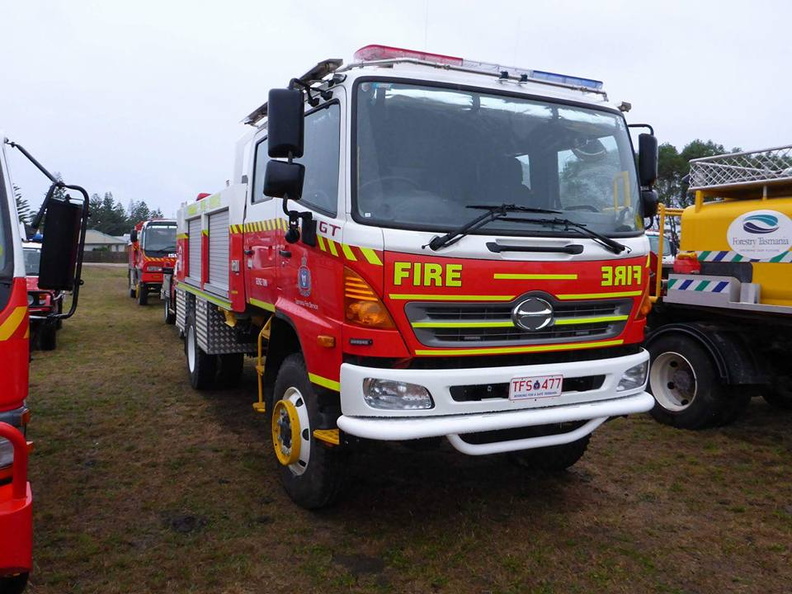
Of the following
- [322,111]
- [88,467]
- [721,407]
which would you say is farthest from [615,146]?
[88,467]

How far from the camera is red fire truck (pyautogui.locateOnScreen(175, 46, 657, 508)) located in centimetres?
337

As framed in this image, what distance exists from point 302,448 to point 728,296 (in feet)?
13.0

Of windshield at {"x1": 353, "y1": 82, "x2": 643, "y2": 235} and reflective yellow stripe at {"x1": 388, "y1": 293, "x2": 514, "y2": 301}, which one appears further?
windshield at {"x1": 353, "y1": 82, "x2": 643, "y2": 235}

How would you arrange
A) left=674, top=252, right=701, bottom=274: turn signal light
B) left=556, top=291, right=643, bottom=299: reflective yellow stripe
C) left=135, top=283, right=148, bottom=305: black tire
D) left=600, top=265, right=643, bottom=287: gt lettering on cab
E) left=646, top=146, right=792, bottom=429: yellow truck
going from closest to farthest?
1. left=556, top=291, right=643, bottom=299: reflective yellow stripe
2. left=600, top=265, right=643, bottom=287: gt lettering on cab
3. left=646, top=146, right=792, bottom=429: yellow truck
4. left=674, top=252, right=701, bottom=274: turn signal light
5. left=135, top=283, right=148, bottom=305: black tire

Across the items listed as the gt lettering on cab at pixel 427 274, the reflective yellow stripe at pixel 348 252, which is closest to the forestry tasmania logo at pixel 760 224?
the gt lettering on cab at pixel 427 274

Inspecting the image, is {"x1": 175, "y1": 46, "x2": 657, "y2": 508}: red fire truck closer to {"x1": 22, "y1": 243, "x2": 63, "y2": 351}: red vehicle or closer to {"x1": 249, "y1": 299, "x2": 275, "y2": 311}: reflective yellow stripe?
{"x1": 249, "y1": 299, "x2": 275, "y2": 311}: reflective yellow stripe

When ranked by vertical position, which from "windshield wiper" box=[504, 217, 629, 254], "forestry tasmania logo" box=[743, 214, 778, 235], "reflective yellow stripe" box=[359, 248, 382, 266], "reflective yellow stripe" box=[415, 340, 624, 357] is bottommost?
"reflective yellow stripe" box=[415, 340, 624, 357]

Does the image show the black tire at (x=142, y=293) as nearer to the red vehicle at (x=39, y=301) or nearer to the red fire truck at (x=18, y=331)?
the red vehicle at (x=39, y=301)

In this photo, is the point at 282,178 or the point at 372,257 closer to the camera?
the point at 372,257

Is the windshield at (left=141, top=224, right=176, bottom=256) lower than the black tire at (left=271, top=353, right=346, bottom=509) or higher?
higher

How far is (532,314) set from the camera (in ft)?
11.9

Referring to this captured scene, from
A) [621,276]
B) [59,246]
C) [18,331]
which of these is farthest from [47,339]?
[621,276]

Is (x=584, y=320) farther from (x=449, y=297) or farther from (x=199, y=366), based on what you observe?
(x=199, y=366)

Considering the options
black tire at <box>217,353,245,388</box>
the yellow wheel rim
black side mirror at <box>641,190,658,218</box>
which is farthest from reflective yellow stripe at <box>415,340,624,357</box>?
black tire at <box>217,353,245,388</box>
